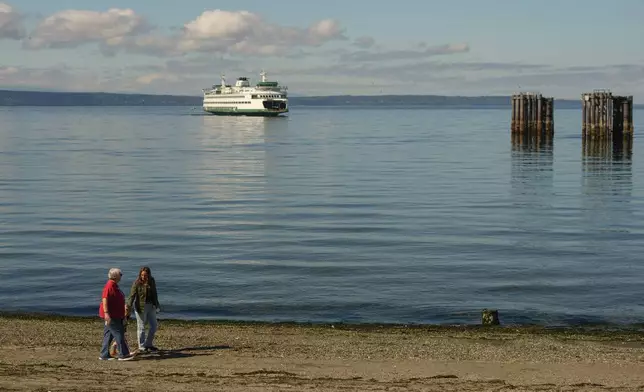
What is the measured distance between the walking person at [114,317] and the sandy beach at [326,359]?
10.1 inches

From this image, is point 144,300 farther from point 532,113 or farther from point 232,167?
point 532,113

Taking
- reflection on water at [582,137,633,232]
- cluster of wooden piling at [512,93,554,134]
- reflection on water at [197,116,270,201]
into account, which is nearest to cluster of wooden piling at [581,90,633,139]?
reflection on water at [582,137,633,232]

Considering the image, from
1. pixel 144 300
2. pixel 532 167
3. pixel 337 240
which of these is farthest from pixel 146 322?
pixel 532 167

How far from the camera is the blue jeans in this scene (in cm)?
1686

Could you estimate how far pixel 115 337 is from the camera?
16453 mm

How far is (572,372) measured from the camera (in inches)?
636

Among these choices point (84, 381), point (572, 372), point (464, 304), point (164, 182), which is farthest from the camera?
point (164, 182)

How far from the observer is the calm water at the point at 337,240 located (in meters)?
24.3

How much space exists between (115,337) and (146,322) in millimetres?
744

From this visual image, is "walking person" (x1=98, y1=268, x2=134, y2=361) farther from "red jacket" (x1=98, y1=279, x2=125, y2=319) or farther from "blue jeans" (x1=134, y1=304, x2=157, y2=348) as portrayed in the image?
"blue jeans" (x1=134, y1=304, x2=157, y2=348)

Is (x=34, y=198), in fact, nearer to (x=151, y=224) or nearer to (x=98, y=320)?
(x=151, y=224)

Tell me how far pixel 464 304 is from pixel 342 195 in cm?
2623

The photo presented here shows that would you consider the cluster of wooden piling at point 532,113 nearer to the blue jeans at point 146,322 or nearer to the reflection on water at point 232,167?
the reflection on water at point 232,167

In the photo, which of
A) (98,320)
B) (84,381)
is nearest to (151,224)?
(98,320)
